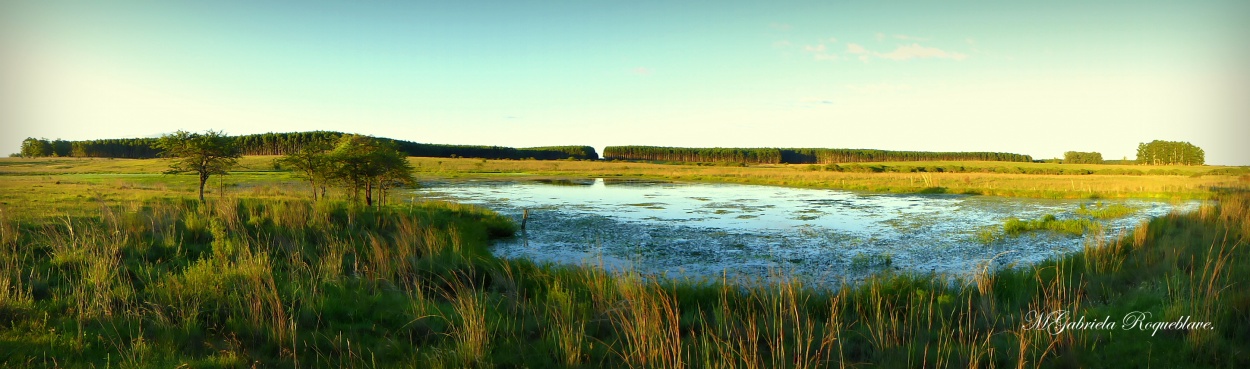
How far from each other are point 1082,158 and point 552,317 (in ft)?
570

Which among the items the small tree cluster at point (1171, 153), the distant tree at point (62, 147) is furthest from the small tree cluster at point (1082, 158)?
the distant tree at point (62, 147)

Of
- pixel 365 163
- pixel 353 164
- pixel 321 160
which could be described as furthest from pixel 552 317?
pixel 321 160

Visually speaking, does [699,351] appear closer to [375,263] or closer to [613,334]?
[613,334]

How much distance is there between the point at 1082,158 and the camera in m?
140

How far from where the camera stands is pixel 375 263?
977cm

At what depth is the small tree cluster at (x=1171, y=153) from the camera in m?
104

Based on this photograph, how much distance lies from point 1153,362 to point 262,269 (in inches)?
401

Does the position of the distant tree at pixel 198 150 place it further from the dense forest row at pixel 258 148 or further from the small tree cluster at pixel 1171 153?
the small tree cluster at pixel 1171 153

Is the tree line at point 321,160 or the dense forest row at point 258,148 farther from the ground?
→ the dense forest row at point 258,148

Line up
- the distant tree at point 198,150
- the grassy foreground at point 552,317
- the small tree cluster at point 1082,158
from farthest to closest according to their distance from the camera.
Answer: the small tree cluster at point 1082,158
the distant tree at point 198,150
the grassy foreground at point 552,317

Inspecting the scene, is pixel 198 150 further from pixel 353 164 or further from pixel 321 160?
pixel 353 164

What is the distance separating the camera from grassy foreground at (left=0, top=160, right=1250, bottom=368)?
17.4ft

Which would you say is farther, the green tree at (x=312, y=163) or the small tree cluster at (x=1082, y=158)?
the small tree cluster at (x=1082, y=158)

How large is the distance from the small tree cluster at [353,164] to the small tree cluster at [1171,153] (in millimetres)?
136349
